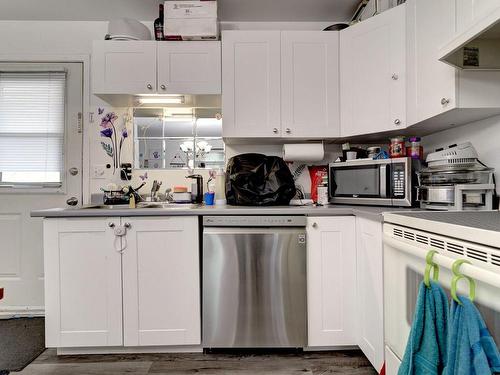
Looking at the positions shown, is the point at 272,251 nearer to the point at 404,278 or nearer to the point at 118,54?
the point at 404,278

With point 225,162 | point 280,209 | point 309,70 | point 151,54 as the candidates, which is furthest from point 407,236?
point 151,54

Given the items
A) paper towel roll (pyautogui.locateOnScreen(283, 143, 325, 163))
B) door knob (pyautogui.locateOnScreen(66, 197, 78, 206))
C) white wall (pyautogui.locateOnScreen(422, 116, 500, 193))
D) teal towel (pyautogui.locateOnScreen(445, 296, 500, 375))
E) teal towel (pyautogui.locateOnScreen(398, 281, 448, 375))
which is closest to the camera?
teal towel (pyautogui.locateOnScreen(445, 296, 500, 375))

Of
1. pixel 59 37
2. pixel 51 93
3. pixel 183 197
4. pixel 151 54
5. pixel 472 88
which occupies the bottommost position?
pixel 183 197

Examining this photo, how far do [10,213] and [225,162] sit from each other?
1813 millimetres

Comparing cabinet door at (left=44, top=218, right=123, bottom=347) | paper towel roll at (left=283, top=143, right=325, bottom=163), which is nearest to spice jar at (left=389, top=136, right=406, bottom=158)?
paper towel roll at (left=283, top=143, right=325, bottom=163)

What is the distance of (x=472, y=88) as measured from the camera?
1.38m

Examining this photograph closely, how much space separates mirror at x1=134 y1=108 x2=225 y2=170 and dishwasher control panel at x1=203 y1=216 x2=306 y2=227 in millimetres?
796

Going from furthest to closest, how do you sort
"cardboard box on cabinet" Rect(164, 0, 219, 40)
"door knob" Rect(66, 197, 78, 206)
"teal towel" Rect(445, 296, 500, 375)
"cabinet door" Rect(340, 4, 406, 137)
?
"door knob" Rect(66, 197, 78, 206) → "cardboard box on cabinet" Rect(164, 0, 219, 40) → "cabinet door" Rect(340, 4, 406, 137) → "teal towel" Rect(445, 296, 500, 375)

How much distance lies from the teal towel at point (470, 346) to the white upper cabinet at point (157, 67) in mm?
1851

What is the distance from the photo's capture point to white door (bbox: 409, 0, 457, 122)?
1.41 metres

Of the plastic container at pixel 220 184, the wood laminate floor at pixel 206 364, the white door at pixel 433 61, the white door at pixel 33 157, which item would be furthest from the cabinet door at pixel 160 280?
the white door at pixel 433 61

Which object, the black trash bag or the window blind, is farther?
the window blind

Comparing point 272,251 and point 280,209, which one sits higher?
point 280,209

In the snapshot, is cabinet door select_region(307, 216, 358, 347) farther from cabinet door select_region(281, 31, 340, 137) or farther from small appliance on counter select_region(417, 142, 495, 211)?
cabinet door select_region(281, 31, 340, 137)
